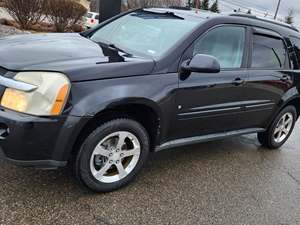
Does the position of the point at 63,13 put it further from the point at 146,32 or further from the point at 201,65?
the point at 201,65

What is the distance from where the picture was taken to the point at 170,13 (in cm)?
431

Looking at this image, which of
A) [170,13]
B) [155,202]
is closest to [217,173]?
[155,202]

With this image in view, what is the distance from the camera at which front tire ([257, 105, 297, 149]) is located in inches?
204

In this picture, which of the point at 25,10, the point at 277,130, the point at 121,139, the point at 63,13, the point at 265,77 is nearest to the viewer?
the point at 121,139

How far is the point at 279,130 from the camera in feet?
17.6

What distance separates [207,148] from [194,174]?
0.91 m

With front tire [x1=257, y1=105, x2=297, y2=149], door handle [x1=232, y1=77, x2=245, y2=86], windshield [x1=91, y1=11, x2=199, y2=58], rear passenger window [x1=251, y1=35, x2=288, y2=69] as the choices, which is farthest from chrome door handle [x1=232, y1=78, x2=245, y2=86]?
front tire [x1=257, y1=105, x2=297, y2=149]

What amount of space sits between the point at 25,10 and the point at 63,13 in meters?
1.45

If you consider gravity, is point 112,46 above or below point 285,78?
above

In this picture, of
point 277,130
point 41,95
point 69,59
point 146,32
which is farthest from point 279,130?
point 41,95

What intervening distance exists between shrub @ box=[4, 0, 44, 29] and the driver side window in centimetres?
1105

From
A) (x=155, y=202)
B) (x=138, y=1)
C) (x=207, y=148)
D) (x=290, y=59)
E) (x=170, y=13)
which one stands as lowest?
(x=138, y=1)

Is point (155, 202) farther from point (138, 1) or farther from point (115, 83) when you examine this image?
point (138, 1)

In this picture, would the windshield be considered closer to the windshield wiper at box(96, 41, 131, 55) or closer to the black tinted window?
the windshield wiper at box(96, 41, 131, 55)
